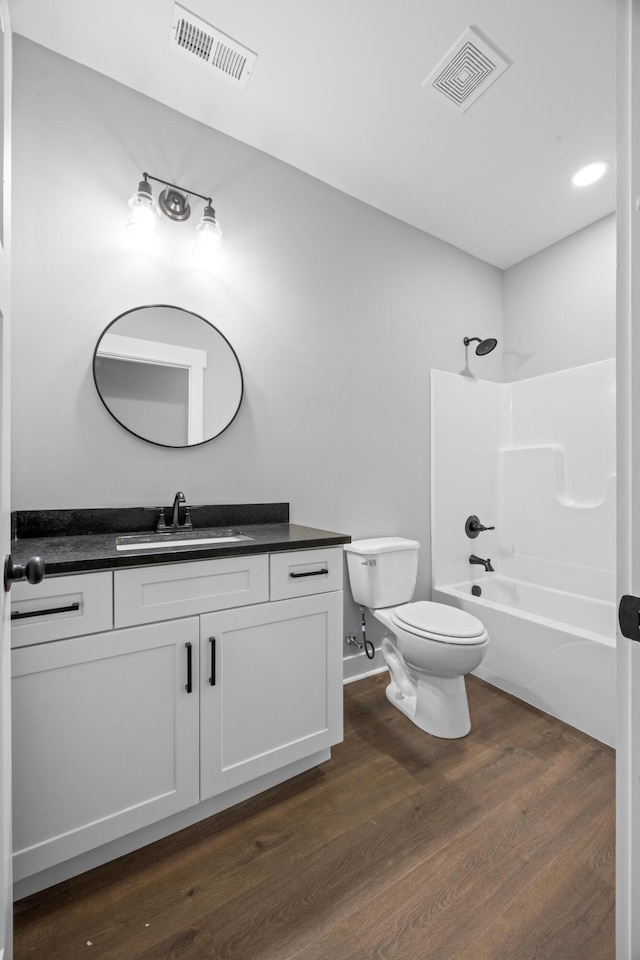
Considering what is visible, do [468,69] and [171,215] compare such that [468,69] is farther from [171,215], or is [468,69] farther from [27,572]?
[27,572]

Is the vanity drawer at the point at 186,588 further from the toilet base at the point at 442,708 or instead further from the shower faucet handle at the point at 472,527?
the shower faucet handle at the point at 472,527

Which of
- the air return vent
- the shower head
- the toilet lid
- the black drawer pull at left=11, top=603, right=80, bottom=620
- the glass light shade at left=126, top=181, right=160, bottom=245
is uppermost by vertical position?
the air return vent

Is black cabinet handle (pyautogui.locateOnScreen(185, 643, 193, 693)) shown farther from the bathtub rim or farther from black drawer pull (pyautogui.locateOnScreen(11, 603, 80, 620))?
the bathtub rim

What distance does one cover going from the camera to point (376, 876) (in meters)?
1.19

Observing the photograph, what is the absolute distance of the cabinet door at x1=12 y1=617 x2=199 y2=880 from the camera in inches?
41.8

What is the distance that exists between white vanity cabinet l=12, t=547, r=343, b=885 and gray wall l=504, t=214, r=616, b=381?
6.98 ft

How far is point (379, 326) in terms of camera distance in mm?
2391

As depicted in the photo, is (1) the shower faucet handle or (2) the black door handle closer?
(2) the black door handle

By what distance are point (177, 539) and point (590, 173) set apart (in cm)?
269

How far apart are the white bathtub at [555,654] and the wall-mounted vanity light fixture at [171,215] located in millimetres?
2178

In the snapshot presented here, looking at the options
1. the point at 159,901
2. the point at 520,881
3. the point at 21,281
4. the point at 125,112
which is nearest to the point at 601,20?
the point at 125,112

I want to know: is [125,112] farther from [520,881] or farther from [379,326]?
[520,881]

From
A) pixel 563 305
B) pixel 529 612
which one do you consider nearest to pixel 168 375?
pixel 529 612

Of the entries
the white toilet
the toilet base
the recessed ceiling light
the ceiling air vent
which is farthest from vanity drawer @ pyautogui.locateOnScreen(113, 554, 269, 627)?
the recessed ceiling light
